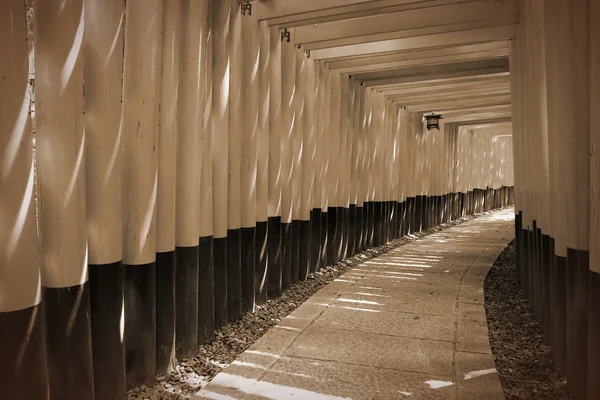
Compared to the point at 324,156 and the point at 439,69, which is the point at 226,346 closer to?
the point at 324,156

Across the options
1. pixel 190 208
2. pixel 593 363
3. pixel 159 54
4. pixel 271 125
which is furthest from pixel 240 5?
pixel 593 363

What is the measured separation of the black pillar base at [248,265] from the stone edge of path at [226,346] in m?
0.13

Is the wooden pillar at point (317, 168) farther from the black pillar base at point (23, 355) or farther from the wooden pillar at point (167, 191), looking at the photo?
the black pillar base at point (23, 355)

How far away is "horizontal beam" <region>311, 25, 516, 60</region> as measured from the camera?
248 inches

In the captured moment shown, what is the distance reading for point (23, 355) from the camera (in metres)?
2.10

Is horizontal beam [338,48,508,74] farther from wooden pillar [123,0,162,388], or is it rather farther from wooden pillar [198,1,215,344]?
wooden pillar [123,0,162,388]

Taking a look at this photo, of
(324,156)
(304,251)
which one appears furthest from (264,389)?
(324,156)

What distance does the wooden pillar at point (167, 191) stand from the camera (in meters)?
3.34

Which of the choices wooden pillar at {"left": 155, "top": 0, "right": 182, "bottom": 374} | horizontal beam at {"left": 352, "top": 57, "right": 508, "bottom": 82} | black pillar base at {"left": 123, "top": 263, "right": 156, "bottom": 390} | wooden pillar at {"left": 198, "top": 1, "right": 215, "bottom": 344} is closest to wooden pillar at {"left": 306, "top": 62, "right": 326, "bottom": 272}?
horizontal beam at {"left": 352, "top": 57, "right": 508, "bottom": 82}

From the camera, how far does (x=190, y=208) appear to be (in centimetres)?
367

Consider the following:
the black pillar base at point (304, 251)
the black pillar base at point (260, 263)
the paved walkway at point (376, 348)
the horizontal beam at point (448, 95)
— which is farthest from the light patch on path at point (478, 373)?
the horizontal beam at point (448, 95)

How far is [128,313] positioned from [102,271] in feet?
1.65

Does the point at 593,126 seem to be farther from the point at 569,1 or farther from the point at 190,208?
the point at 190,208

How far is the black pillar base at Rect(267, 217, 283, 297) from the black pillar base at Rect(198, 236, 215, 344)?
158 centimetres
